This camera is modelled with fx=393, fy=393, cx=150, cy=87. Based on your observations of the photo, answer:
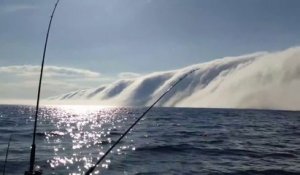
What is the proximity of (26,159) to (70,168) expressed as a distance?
174 inches

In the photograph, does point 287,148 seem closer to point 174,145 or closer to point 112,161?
point 174,145

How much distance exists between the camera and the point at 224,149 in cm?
3306

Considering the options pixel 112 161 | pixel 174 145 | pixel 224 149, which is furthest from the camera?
pixel 174 145

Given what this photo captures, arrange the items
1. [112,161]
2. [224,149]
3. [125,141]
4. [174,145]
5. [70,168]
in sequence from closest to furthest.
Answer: [70,168] → [112,161] → [224,149] → [174,145] → [125,141]

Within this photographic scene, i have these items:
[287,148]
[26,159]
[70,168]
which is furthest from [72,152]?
[287,148]

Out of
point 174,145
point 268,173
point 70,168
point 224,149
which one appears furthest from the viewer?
point 174,145

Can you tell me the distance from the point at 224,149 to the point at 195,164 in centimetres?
779

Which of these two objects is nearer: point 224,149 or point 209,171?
point 209,171

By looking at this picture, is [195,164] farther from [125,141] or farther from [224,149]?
[125,141]

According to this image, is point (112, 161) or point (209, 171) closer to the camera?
point (209, 171)

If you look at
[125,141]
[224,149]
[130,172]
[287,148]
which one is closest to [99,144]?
[125,141]

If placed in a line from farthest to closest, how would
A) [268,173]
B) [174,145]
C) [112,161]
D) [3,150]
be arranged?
1. [174,145]
2. [3,150]
3. [112,161]
4. [268,173]

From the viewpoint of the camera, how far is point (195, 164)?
2598 cm

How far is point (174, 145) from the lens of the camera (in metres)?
36.0
